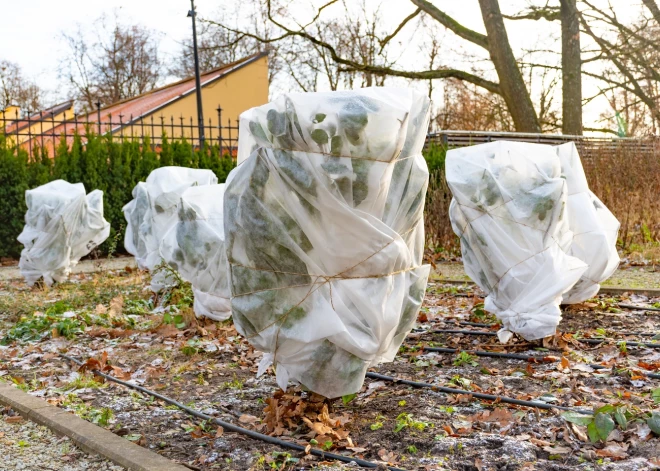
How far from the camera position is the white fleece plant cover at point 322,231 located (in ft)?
10.5

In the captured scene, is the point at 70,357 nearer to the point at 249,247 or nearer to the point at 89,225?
the point at 249,247

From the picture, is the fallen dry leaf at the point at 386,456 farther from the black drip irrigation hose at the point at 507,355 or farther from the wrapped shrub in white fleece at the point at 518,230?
the wrapped shrub in white fleece at the point at 518,230

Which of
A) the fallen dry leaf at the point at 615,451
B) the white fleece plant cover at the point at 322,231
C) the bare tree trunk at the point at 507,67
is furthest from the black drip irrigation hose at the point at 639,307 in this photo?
the bare tree trunk at the point at 507,67

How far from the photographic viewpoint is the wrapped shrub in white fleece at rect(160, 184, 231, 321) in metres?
6.29

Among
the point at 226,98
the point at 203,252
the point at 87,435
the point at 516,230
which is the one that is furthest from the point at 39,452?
the point at 226,98

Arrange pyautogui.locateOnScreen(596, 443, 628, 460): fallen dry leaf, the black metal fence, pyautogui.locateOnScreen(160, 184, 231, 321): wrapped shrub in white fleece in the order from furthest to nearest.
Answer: the black metal fence, pyautogui.locateOnScreen(160, 184, 231, 321): wrapped shrub in white fleece, pyautogui.locateOnScreen(596, 443, 628, 460): fallen dry leaf

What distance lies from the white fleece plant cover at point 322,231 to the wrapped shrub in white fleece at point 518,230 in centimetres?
187

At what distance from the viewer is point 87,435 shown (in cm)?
353

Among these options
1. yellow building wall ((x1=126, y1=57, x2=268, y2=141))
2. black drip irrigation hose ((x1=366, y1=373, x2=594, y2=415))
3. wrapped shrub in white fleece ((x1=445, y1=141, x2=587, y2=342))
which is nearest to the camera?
black drip irrigation hose ((x1=366, y1=373, x2=594, y2=415))

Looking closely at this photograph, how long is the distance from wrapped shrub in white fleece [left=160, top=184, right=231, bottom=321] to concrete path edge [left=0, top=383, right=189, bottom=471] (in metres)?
2.16

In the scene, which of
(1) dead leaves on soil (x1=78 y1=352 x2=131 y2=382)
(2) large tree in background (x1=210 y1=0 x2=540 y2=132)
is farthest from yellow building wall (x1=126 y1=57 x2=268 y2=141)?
(1) dead leaves on soil (x1=78 y1=352 x2=131 y2=382)

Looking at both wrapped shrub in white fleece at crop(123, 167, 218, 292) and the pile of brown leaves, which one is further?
wrapped shrub in white fleece at crop(123, 167, 218, 292)

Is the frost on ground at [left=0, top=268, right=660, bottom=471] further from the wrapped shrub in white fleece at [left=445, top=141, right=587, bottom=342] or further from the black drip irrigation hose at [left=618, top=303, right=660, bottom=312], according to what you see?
the wrapped shrub in white fleece at [left=445, top=141, right=587, bottom=342]

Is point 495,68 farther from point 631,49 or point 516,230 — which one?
point 516,230
